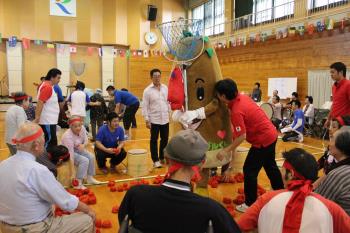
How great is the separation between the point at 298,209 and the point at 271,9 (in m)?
10.9

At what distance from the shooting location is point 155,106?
5.16 meters

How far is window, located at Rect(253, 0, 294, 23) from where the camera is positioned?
1058 centimetres

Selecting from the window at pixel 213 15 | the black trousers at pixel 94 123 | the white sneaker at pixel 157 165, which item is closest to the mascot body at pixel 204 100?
the white sneaker at pixel 157 165

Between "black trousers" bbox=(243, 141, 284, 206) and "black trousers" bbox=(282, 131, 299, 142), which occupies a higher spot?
"black trousers" bbox=(243, 141, 284, 206)

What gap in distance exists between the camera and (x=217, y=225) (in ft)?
4.37

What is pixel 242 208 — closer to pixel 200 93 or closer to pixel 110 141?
pixel 200 93

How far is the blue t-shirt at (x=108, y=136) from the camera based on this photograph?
4.89 metres

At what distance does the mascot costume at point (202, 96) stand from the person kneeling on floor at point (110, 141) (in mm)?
1557

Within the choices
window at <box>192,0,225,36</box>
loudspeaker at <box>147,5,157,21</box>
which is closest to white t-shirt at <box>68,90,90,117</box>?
window at <box>192,0,225,36</box>

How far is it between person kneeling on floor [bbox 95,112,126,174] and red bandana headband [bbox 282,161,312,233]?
141 inches

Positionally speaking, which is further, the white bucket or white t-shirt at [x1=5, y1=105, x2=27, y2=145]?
the white bucket

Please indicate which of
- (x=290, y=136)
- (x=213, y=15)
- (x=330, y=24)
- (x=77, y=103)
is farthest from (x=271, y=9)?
(x=77, y=103)

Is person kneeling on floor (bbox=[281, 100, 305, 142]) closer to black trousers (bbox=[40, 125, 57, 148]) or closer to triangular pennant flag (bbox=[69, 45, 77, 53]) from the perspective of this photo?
black trousers (bbox=[40, 125, 57, 148])

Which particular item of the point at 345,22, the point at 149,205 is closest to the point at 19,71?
the point at 345,22
